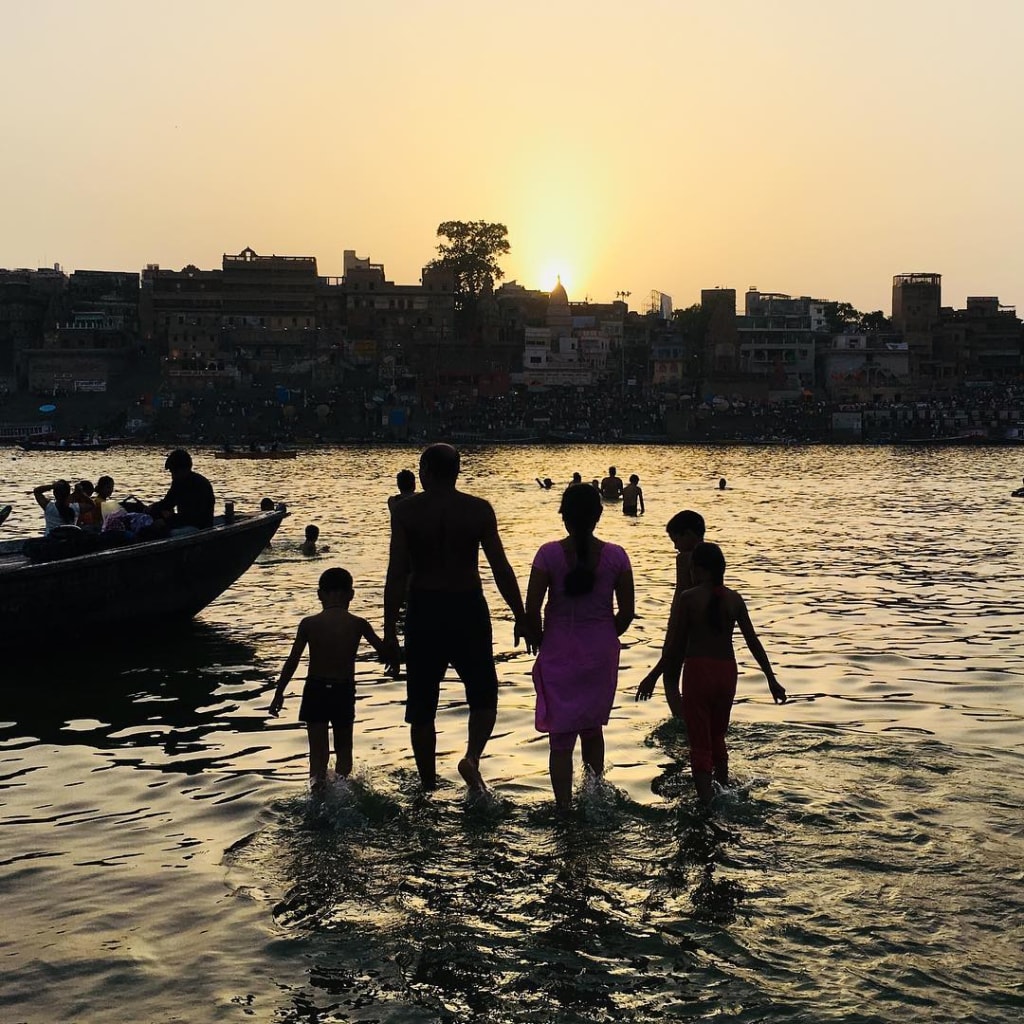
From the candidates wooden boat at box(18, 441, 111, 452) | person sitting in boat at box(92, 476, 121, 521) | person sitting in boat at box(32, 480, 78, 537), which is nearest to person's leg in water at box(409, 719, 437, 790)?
person sitting in boat at box(32, 480, 78, 537)

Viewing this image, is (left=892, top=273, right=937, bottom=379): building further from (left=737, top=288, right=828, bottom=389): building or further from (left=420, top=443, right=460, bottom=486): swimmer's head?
(left=420, top=443, right=460, bottom=486): swimmer's head

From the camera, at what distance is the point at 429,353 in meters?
126

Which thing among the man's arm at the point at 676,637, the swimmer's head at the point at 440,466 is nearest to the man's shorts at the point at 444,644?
the swimmer's head at the point at 440,466

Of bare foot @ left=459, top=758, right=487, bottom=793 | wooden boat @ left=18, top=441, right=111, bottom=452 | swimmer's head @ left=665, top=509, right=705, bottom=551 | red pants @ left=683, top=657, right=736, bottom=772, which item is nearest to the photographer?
red pants @ left=683, top=657, right=736, bottom=772

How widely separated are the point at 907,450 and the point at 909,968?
99225 millimetres

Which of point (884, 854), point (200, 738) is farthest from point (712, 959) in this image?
point (200, 738)

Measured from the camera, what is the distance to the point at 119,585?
13656 mm

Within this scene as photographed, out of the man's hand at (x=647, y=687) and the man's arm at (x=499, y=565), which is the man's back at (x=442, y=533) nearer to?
the man's arm at (x=499, y=565)

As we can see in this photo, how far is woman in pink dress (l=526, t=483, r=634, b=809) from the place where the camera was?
7254mm

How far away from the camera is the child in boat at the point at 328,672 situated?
7930 mm

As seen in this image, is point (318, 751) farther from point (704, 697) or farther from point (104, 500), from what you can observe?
point (104, 500)

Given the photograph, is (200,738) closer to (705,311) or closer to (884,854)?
(884,854)

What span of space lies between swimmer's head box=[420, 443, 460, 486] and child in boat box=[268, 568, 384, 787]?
901 millimetres

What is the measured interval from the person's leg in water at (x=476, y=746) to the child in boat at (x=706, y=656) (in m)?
1.22
